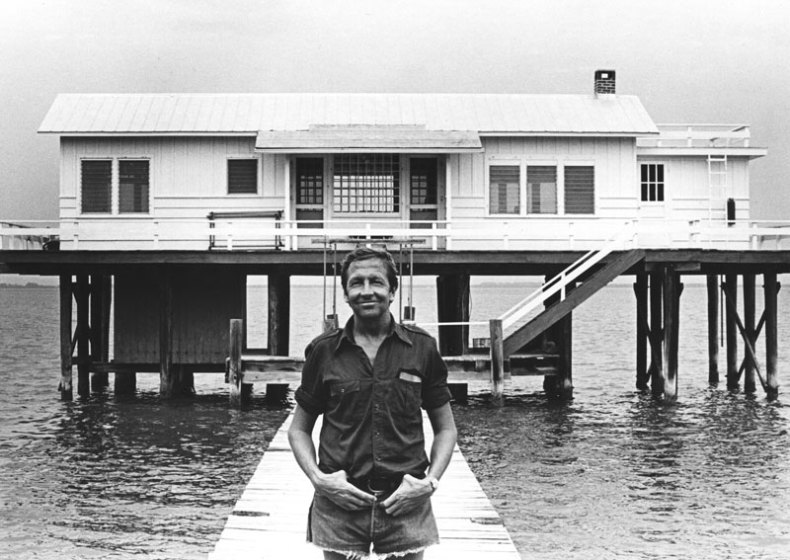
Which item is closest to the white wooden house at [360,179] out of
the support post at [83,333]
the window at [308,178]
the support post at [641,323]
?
the window at [308,178]

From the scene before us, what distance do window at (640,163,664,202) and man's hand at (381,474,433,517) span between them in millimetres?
22757

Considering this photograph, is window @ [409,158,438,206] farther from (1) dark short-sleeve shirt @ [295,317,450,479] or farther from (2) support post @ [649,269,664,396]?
(1) dark short-sleeve shirt @ [295,317,450,479]

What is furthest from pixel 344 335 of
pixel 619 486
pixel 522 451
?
pixel 522 451

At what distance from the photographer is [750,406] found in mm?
27062

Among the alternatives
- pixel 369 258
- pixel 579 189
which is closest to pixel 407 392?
pixel 369 258

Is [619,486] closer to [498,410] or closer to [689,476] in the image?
[689,476]

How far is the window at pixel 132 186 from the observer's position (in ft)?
84.6

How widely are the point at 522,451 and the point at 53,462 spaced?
7989 mm

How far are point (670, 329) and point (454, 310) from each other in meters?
5.32

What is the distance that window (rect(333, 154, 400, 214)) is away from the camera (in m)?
25.5

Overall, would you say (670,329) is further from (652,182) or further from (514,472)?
(514,472)

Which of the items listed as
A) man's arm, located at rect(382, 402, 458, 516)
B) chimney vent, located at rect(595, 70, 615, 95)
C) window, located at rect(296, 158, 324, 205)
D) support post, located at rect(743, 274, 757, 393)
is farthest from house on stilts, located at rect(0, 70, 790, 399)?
man's arm, located at rect(382, 402, 458, 516)

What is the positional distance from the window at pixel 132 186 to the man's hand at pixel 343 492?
21.4m

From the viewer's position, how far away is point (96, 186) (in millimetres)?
25922
